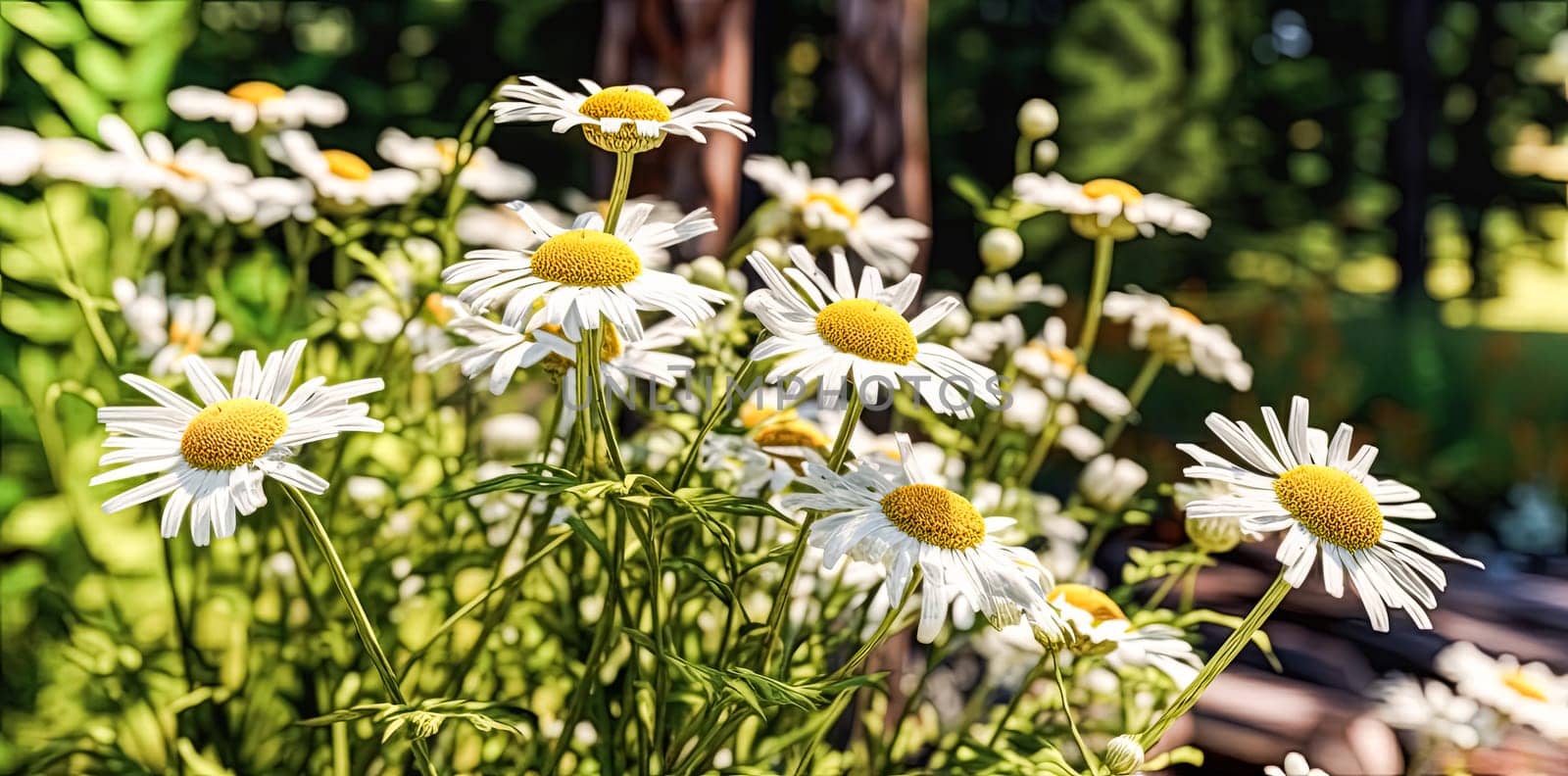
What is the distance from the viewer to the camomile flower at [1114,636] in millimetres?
765

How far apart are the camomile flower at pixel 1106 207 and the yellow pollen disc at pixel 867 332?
1.35 ft

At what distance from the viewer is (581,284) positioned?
64 cm

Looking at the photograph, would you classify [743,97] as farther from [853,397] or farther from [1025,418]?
[853,397]

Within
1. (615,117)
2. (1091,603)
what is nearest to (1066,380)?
(1091,603)

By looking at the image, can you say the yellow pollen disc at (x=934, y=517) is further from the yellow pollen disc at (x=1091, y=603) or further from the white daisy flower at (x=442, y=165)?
the white daisy flower at (x=442, y=165)

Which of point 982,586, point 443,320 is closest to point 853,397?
point 982,586

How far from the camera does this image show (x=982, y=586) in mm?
629

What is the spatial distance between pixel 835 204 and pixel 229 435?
0.67m

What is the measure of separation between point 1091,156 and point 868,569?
16.1 feet

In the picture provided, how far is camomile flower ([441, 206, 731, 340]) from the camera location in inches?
24.3

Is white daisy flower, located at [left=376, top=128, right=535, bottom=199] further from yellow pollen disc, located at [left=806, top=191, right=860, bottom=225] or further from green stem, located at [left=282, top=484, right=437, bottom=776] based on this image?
green stem, located at [left=282, top=484, right=437, bottom=776]

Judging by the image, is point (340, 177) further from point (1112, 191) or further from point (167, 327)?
point (1112, 191)

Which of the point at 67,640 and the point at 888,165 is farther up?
the point at 888,165

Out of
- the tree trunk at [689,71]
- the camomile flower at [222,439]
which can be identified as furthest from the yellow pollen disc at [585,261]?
the tree trunk at [689,71]
